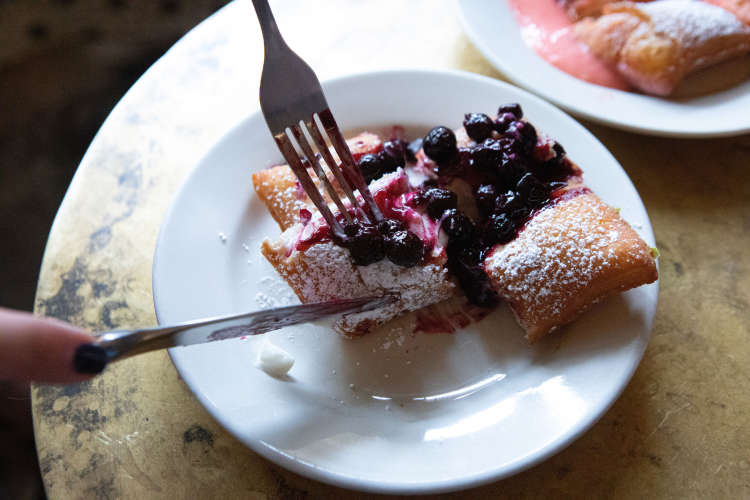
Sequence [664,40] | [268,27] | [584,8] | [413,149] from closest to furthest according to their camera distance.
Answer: [268,27] → [413,149] → [664,40] → [584,8]

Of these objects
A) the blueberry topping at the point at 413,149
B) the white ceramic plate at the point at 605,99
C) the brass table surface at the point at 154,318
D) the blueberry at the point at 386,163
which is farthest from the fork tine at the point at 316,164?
the white ceramic plate at the point at 605,99

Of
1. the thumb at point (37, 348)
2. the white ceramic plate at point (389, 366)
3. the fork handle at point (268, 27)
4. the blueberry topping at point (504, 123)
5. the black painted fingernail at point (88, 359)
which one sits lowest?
the white ceramic plate at point (389, 366)

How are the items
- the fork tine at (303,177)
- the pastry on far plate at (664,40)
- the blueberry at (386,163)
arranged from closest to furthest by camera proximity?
1. the fork tine at (303,177)
2. the blueberry at (386,163)
3. the pastry on far plate at (664,40)

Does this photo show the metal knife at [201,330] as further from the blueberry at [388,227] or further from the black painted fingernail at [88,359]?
the blueberry at [388,227]

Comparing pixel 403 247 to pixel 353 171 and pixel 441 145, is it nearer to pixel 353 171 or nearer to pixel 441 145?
pixel 353 171

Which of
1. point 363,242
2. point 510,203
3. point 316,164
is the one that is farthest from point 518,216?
point 316,164

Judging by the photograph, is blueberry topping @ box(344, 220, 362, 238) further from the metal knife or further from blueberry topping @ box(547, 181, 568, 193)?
blueberry topping @ box(547, 181, 568, 193)

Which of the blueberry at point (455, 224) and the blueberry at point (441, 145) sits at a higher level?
the blueberry at point (441, 145)
